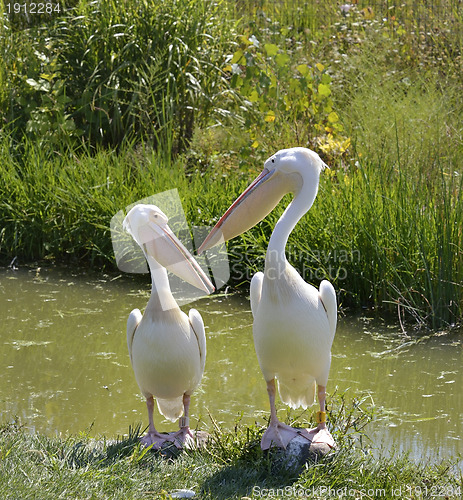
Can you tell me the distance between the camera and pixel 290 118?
24.8 ft

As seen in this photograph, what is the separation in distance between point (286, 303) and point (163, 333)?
564 mm

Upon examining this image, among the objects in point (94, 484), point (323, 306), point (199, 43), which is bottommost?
point (94, 484)

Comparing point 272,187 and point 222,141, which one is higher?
point 272,187

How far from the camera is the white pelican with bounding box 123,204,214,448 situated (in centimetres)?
333

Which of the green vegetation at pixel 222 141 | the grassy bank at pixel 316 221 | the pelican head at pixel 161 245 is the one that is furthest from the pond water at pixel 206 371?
the pelican head at pixel 161 245

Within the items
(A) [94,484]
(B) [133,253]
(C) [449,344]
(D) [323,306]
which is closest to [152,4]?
(B) [133,253]

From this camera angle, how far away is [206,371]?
4.62 metres

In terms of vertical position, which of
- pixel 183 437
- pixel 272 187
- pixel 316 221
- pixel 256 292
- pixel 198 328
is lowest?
pixel 183 437

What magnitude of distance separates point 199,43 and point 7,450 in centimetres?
590

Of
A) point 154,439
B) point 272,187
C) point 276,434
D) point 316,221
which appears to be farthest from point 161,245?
point 316,221

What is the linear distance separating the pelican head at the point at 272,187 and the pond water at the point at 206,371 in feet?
3.21

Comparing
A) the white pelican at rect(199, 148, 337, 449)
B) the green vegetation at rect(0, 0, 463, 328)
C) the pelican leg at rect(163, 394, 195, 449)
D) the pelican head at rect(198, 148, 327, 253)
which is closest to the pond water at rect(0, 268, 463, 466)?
the pelican leg at rect(163, 394, 195, 449)

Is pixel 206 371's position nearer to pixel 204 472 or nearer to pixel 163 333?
pixel 163 333

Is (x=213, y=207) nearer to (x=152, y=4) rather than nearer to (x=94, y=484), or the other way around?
(x=152, y=4)
